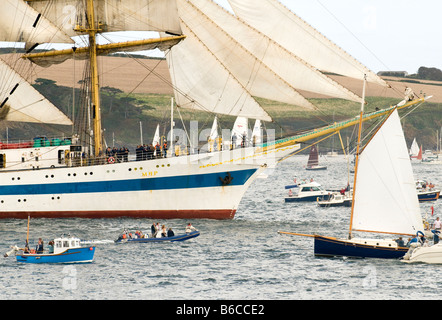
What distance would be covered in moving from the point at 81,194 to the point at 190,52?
46.9 ft

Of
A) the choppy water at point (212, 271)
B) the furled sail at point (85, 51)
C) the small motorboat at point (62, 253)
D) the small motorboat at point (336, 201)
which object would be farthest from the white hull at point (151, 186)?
the small motorboat at point (336, 201)

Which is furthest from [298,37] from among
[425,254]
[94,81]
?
[425,254]

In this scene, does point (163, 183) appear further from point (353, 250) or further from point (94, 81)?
point (353, 250)

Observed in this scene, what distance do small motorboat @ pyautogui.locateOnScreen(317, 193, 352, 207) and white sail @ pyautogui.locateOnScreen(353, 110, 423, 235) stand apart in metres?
35.0

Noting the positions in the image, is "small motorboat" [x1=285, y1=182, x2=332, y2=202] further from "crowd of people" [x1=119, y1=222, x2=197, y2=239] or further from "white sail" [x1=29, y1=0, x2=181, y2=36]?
"crowd of people" [x1=119, y1=222, x2=197, y2=239]

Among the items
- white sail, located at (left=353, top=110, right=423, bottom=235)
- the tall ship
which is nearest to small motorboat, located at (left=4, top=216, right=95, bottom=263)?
the tall ship

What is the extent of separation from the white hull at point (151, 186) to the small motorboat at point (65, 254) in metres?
15.8

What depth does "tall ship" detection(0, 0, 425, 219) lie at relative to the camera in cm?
Result: 6091

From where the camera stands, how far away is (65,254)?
154ft

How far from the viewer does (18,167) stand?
217ft

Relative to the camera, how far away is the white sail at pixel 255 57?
5962 cm
